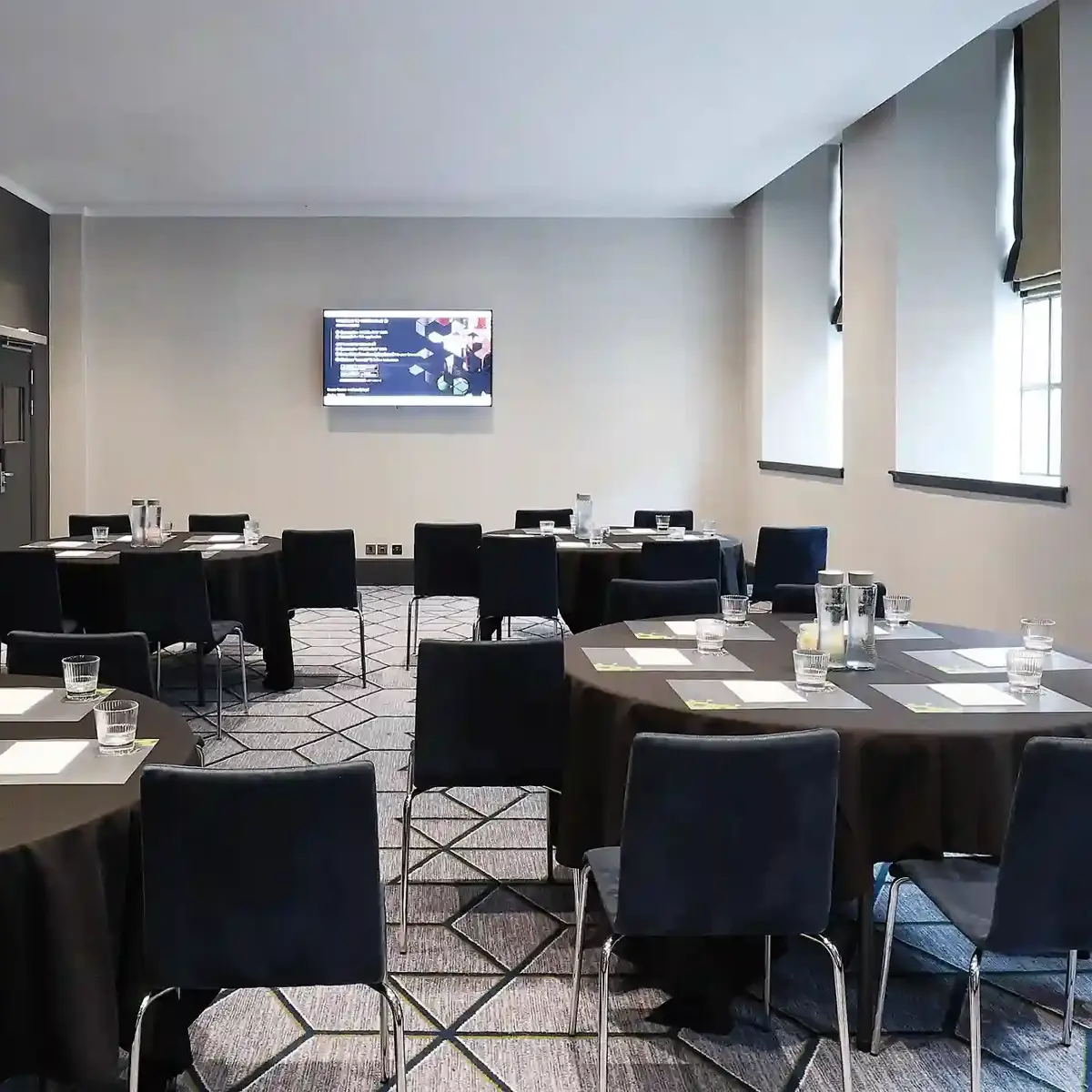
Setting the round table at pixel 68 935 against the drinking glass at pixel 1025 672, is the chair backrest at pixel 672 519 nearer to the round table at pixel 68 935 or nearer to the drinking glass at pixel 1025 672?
the drinking glass at pixel 1025 672

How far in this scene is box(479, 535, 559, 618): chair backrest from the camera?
584cm

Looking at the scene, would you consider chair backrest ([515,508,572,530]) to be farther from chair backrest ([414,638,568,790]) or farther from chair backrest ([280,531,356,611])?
chair backrest ([414,638,568,790])

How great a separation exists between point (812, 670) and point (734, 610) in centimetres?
94

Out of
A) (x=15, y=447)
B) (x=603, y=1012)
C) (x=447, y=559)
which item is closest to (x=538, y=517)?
(x=447, y=559)

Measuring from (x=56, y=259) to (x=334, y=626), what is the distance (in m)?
4.61

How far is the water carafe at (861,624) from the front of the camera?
295 cm

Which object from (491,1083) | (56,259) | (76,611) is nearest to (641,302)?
(56,259)

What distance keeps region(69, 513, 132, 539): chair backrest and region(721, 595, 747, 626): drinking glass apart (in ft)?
15.3

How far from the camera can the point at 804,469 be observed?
855cm

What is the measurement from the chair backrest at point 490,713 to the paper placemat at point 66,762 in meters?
0.78

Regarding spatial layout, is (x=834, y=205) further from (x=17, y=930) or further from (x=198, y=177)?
(x=17, y=930)

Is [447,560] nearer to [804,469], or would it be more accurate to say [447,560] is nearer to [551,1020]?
[804,469]

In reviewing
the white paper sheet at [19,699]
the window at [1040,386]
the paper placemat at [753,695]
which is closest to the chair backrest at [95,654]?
the white paper sheet at [19,699]

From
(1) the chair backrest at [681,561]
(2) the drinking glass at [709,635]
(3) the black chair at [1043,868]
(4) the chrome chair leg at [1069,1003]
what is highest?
(1) the chair backrest at [681,561]
